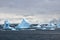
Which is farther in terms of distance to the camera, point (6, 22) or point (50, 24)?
point (50, 24)

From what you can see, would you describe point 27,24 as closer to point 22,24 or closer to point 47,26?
point 22,24

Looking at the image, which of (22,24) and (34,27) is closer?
(22,24)

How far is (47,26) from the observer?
50.8 meters

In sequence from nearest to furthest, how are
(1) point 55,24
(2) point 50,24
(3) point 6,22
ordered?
1. (3) point 6,22
2. (2) point 50,24
3. (1) point 55,24

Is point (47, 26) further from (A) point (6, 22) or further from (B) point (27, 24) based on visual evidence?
(A) point (6, 22)

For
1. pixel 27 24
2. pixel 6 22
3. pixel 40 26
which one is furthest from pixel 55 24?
pixel 6 22

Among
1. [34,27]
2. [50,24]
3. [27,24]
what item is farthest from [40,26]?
[27,24]

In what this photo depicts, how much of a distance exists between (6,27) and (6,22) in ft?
4.81

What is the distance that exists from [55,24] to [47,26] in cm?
440

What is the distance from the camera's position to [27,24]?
47.0 m

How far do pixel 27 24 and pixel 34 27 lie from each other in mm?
8013

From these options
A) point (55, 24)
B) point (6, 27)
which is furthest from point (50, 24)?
point (6, 27)

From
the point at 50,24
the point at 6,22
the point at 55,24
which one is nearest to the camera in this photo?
the point at 6,22

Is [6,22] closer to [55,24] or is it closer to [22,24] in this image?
[22,24]
